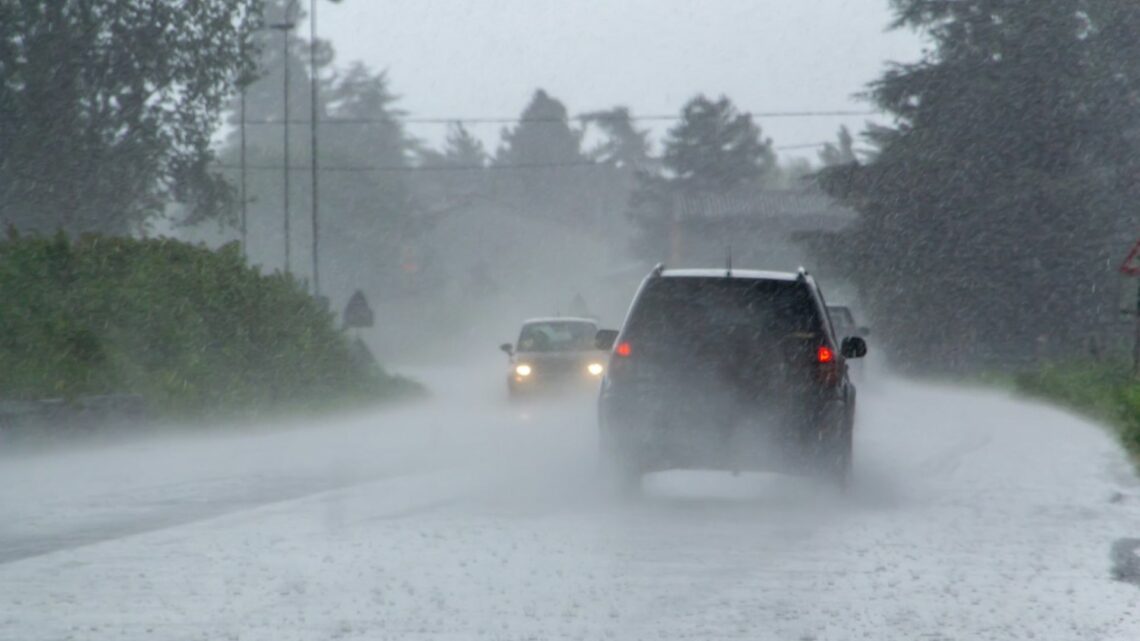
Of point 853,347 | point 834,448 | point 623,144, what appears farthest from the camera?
point 623,144

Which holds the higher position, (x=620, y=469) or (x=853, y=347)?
(x=853, y=347)

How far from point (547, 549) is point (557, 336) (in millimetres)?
19113

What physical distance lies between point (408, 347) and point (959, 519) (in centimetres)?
6904

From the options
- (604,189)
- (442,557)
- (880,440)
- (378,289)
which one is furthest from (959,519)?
(604,189)

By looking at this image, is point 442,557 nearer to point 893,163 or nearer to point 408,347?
point 893,163

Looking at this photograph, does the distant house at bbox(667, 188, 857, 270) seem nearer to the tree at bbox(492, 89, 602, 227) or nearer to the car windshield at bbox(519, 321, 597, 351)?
the tree at bbox(492, 89, 602, 227)

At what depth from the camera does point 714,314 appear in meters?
13.6

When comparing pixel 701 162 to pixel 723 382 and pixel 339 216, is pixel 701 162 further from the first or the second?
pixel 723 382

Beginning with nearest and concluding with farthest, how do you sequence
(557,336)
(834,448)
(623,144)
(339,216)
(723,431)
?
(723,431)
(834,448)
(557,336)
(339,216)
(623,144)

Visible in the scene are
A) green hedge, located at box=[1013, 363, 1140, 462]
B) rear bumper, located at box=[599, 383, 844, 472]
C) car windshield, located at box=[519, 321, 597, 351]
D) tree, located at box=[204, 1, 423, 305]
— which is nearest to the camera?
rear bumper, located at box=[599, 383, 844, 472]

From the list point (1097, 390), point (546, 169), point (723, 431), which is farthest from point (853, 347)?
point (546, 169)

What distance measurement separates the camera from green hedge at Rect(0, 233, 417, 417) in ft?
69.7

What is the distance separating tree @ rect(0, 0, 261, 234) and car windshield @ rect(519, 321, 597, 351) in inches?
702

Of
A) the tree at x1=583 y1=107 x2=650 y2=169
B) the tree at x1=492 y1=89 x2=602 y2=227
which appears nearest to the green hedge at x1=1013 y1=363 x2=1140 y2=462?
the tree at x1=492 y1=89 x2=602 y2=227
